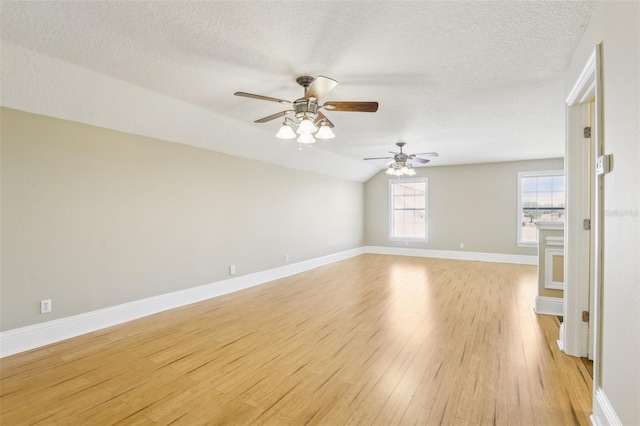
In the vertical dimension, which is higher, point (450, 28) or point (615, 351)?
point (450, 28)

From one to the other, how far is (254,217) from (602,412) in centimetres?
478

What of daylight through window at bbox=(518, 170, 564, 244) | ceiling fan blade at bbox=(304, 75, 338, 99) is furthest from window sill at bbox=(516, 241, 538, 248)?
ceiling fan blade at bbox=(304, 75, 338, 99)

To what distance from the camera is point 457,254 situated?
26.5 feet

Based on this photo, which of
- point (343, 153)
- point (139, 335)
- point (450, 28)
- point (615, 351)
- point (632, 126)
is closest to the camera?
point (632, 126)

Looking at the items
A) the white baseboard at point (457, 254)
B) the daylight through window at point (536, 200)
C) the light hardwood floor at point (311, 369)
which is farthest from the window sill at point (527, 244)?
the light hardwood floor at point (311, 369)

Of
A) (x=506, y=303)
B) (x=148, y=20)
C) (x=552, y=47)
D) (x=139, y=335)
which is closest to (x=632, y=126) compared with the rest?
(x=552, y=47)

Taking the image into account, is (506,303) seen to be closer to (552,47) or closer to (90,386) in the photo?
(552,47)

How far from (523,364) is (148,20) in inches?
155

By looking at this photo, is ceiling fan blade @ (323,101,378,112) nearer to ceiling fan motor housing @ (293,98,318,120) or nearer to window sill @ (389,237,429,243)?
ceiling fan motor housing @ (293,98,318,120)

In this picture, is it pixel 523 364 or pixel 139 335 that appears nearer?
pixel 523 364

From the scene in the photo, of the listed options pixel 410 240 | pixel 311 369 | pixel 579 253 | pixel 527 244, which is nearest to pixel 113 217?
pixel 311 369

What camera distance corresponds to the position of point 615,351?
5.06ft

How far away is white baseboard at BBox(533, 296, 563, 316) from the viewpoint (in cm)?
377

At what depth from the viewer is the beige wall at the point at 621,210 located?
134cm
